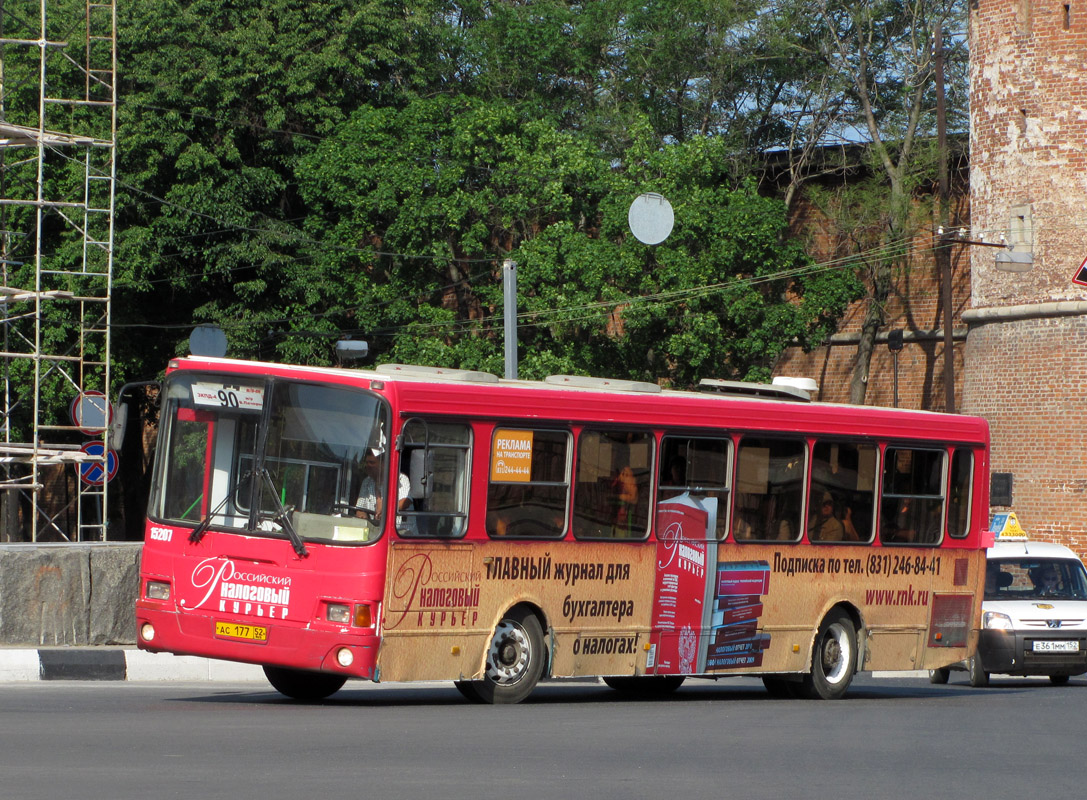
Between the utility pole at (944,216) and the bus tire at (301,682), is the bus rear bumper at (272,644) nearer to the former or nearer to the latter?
the bus tire at (301,682)

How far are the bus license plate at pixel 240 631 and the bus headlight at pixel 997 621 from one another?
34.5 feet

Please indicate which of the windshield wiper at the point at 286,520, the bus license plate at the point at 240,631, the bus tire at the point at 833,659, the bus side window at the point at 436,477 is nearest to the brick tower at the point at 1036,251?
the bus tire at the point at 833,659

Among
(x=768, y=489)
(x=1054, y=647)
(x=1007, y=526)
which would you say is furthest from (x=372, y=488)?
(x=1007, y=526)

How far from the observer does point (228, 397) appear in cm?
1288

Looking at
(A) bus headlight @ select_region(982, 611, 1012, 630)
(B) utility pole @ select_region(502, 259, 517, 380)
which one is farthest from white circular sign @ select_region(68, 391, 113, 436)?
(A) bus headlight @ select_region(982, 611, 1012, 630)

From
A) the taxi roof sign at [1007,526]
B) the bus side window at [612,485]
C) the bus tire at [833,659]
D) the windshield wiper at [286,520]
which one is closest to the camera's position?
the windshield wiper at [286,520]

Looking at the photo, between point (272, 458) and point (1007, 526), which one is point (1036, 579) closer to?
point (1007, 526)

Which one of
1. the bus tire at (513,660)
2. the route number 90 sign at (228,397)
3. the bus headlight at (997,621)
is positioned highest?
the route number 90 sign at (228,397)

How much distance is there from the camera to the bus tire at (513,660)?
1327 cm

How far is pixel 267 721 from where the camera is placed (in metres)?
11.2

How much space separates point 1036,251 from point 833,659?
21.2 meters

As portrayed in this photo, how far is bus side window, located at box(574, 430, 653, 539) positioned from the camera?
13.8 meters

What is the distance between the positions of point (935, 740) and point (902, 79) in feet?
111

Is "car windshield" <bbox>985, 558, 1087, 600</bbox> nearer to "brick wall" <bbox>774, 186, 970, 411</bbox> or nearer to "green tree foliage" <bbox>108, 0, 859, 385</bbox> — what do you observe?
"green tree foliage" <bbox>108, 0, 859, 385</bbox>
